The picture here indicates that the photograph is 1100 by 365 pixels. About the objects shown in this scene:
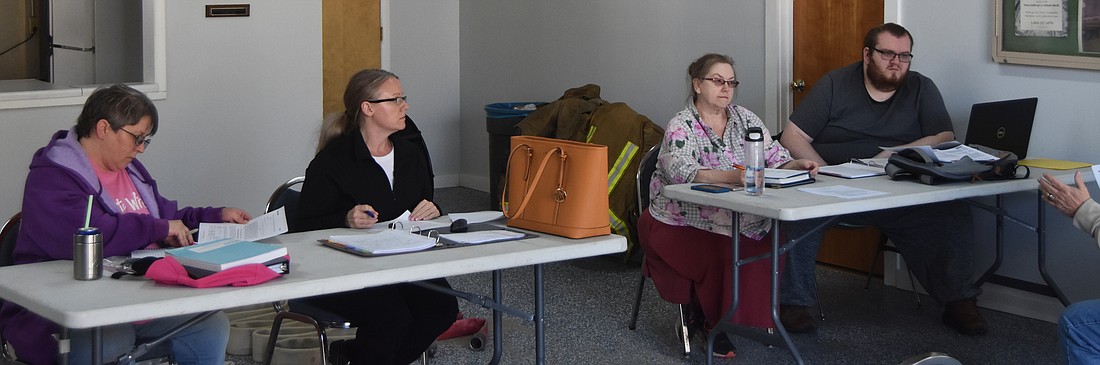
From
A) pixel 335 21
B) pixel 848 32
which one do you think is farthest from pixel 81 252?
pixel 335 21

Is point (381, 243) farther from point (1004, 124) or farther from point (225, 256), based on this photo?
point (1004, 124)

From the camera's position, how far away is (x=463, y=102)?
25.6ft

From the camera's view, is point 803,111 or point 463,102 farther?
point 463,102

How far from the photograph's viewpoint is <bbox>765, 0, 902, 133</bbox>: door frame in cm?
523

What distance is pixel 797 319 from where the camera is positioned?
164 inches

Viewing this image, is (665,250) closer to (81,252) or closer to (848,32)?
(848,32)

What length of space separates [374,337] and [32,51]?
5237mm

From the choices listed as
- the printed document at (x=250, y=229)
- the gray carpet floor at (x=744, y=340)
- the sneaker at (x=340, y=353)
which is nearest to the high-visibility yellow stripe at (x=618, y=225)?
the gray carpet floor at (x=744, y=340)

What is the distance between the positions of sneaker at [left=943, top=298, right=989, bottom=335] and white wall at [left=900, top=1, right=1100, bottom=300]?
358 millimetres

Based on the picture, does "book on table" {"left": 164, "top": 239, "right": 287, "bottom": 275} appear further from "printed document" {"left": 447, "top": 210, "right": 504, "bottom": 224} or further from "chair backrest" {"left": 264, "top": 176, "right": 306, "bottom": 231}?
"chair backrest" {"left": 264, "top": 176, "right": 306, "bottom": 231}

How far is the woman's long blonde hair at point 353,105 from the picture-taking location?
3.37 meters

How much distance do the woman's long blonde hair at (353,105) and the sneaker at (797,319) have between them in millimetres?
1710

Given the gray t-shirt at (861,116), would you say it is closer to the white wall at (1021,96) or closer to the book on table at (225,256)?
the white wall at (1021,96)

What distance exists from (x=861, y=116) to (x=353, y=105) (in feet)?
6.79
